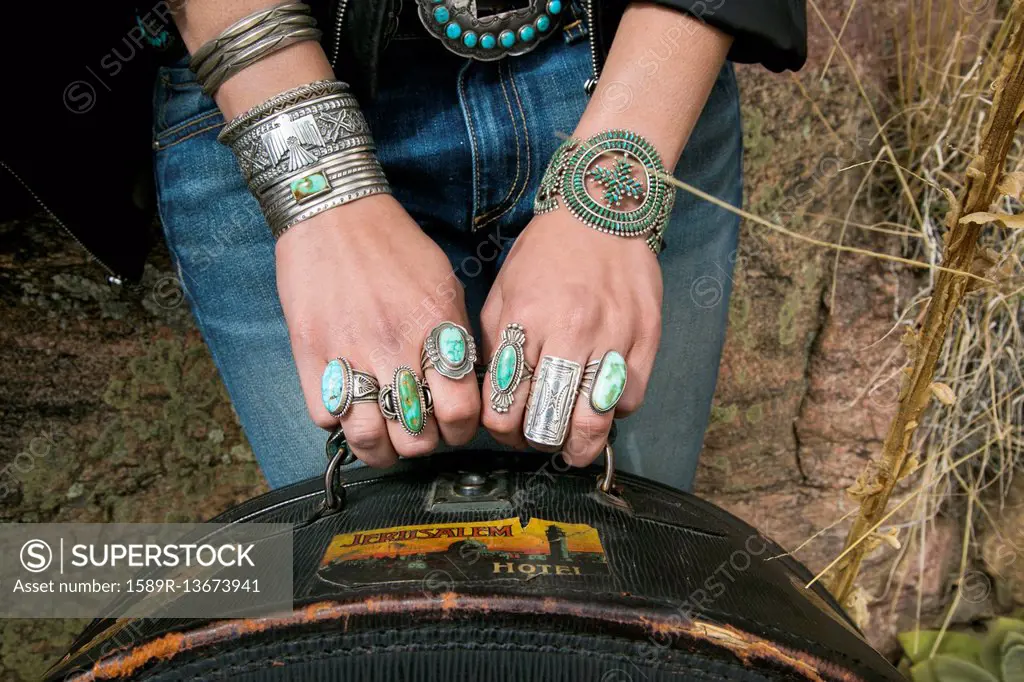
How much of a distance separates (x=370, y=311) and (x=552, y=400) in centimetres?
17

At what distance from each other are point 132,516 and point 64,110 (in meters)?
0.73

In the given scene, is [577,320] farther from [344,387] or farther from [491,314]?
[344,387]

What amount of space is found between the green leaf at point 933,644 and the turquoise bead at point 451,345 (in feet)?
4.06

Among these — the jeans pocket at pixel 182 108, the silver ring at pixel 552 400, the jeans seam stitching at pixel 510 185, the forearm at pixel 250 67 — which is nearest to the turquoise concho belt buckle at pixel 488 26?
the jeans seam stitching at pixel 510 185

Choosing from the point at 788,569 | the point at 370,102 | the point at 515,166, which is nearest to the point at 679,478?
the point at 788,569

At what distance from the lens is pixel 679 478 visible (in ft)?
3.09

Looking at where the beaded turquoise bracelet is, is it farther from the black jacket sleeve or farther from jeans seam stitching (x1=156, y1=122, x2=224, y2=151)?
jeans seam stitching (x1=156, y1=122, x2=224, y2=151)

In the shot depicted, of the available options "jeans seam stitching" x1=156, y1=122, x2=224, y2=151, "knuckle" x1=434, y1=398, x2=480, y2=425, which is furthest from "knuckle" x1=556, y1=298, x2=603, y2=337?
"jeans seam stitching" x1=156, y1=122, x2=224, y2=151

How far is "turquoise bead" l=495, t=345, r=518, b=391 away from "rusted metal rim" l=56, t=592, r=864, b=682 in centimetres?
20

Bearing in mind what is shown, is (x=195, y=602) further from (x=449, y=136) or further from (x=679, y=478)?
(x=679, y=478)

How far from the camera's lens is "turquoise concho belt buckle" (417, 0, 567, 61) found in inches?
28.4

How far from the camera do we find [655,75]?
689 millimetres

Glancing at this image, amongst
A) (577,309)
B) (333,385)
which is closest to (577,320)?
(577,309)

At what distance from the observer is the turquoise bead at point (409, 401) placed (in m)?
0.59
